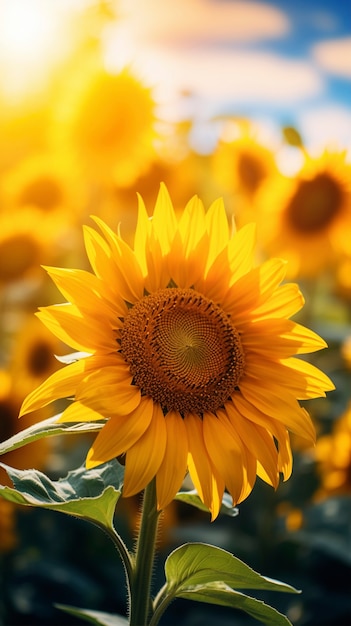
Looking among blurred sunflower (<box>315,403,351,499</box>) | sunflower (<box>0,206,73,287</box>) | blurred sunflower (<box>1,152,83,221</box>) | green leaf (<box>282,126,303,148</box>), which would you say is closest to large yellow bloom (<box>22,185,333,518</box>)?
green leaf (<box>282,126,303,148</box>)

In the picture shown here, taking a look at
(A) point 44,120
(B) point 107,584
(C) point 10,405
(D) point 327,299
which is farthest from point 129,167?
(D) point 327,299

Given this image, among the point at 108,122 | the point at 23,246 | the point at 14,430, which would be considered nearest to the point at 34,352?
the point at 23,246

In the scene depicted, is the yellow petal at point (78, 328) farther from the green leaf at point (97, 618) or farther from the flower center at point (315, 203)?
the flower center at point (315, 203)

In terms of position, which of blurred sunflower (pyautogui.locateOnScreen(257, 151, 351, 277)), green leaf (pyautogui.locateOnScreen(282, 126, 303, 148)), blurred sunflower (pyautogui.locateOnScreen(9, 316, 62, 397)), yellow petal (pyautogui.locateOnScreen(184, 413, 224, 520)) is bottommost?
blurred sunflower (pyautogui.locateOnScreen(9, 316, 62, 397))

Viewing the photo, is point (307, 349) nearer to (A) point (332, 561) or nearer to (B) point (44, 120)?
(A) point (332, 561)

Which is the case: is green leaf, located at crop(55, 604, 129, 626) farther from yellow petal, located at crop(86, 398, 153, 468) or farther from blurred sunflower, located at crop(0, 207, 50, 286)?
blurred sunflower, located at crop(0, 207, 50, 286)
